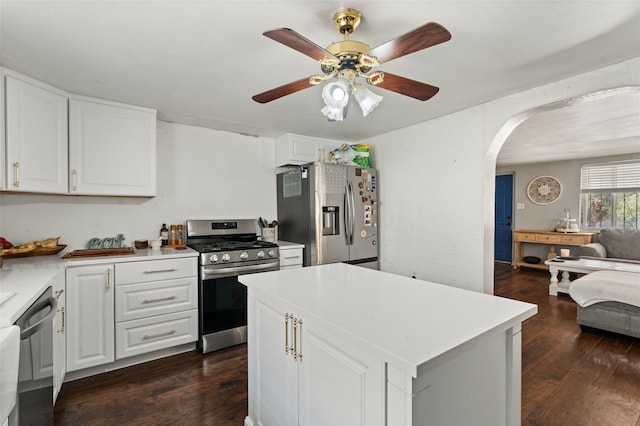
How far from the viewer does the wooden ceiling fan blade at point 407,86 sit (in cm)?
159

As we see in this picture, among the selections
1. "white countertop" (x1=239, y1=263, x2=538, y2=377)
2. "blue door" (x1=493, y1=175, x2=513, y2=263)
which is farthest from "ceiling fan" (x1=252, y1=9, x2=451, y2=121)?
"blue door" (x1=493, y1=175, x2=513, y2=263)

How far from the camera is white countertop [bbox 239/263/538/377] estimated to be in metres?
0.88

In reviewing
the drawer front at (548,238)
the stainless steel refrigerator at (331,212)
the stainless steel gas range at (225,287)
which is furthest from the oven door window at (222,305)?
the drawer front at (548,238)

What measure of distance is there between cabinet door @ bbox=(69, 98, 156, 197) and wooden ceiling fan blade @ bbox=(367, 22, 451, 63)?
7.56 feet

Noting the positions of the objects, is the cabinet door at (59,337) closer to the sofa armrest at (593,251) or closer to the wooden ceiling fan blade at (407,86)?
the wooden ceiling fan blade at (407,86)

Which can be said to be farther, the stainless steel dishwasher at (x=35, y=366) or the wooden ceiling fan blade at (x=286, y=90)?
the wooden ceiling fan blade at (x=286, y=90)

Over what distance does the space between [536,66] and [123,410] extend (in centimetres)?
351

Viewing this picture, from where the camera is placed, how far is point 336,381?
3.54 ft

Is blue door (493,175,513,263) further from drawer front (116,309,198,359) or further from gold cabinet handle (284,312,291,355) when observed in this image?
gold cabinet handle (284,312,291,355)

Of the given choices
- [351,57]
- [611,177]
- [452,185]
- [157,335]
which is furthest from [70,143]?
[611,177]

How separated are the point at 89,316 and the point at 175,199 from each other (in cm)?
135

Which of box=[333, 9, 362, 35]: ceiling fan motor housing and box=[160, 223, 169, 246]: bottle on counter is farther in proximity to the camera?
box=[160, 223, 169, 246]: bottle on counter

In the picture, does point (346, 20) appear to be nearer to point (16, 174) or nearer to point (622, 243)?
point (16, 174)

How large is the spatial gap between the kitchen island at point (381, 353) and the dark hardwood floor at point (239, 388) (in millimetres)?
629
